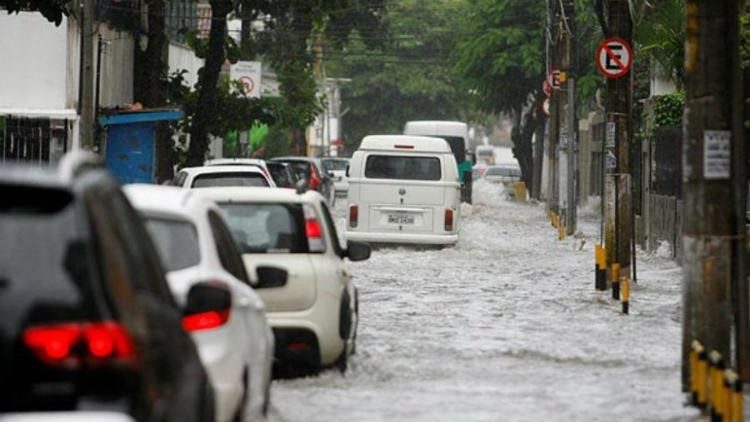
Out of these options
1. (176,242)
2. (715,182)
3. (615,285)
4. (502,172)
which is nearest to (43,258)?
(176,242)

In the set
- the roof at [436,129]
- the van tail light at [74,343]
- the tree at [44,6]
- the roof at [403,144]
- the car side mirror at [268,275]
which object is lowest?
the car side mirror at [268,275]

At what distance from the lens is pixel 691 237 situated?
43.7 ft

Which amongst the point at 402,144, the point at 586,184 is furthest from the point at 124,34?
the point at 586,184

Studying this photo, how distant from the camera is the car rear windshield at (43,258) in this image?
5785 millimetres

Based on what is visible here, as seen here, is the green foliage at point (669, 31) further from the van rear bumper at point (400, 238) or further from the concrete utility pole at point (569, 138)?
the concrete utility pole at point (569, 138)

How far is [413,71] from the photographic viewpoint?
102062mm

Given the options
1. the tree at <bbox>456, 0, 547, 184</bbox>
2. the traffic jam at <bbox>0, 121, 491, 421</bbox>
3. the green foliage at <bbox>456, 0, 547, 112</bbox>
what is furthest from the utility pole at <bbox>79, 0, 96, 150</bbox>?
the green foliage at <bbox>456, 0, 547, 112</bbox>

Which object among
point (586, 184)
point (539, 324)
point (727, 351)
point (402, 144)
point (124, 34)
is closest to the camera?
point (727, 351)

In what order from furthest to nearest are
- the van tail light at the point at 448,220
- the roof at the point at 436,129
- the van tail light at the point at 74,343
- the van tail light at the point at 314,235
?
1. the roof at the point at 436,129
2. the van tail light at the point at 448,220
3. the van tail light at the point at 314,235
4. the van tail light at the point at 74,343

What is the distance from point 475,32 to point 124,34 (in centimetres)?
2192

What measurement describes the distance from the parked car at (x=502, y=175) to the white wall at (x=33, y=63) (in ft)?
133

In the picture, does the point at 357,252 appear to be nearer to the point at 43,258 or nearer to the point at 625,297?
the point at 625,297

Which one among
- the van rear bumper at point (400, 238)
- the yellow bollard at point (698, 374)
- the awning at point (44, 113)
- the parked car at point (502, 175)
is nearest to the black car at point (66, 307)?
the yellow bollard at point (698, 374)

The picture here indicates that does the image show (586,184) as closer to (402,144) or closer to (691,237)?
(402,144)
